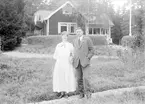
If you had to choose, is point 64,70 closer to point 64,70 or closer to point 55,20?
point 64,70

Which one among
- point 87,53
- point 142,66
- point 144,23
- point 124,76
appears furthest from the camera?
point 144,23

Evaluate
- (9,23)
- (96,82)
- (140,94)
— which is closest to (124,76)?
(96,82)

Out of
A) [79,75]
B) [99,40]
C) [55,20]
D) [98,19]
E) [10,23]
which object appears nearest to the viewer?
[79,75]

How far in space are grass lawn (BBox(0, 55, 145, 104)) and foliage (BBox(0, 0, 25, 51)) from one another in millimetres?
12875

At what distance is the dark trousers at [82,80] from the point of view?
19.8 ft

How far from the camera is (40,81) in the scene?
809 cm

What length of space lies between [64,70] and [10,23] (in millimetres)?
16851

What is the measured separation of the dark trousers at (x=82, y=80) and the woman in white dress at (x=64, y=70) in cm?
22

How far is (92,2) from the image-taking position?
94.9 ft

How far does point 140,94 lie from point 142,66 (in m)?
4.18

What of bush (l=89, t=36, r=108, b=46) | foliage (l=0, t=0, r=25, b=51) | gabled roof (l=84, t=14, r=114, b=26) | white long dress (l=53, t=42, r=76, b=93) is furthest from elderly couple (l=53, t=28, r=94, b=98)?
gabled roof (l=84, t=14, r=114, b=26)

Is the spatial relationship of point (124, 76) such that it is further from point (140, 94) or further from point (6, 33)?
→ point (6, 33)

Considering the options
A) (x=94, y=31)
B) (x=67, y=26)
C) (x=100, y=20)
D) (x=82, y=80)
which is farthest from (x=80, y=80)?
(x=94, y=31)

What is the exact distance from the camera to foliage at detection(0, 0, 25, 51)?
860 inches
